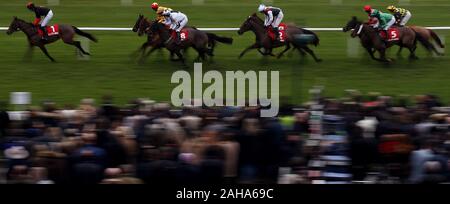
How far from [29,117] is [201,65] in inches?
363

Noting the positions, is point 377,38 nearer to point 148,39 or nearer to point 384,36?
point 384,36

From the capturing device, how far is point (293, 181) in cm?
961

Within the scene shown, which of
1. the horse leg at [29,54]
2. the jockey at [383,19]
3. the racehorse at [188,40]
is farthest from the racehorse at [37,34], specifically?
the jockey at [383,19]

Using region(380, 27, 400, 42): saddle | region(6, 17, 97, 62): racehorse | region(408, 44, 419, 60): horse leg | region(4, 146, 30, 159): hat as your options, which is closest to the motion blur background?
region(4, 146, 30, 159): hat

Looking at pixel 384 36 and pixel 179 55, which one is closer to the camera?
pixel 179 55

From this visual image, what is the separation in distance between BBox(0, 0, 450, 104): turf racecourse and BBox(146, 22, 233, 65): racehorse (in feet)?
1.22

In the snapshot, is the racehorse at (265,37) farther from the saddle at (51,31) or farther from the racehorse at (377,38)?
the saddle at (51,31)

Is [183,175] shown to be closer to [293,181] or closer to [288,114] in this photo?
[293,181]

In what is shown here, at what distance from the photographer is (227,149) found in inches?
388

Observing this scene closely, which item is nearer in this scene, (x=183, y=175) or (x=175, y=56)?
(x=183, y=175)

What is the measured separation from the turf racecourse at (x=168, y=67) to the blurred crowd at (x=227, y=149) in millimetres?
4618

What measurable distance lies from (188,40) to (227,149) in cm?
1076

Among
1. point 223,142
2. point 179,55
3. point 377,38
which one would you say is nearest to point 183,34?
point 179,55
